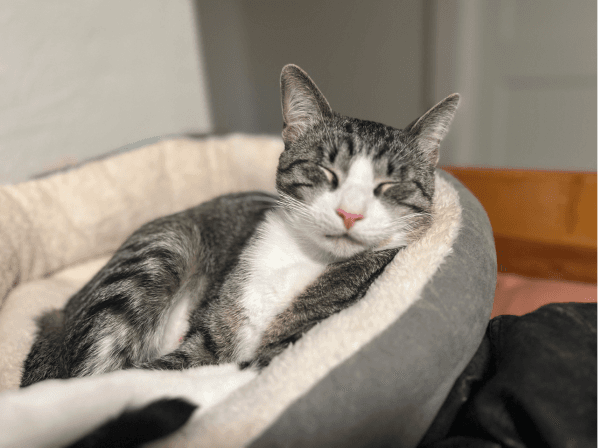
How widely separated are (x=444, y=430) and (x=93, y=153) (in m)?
2.32

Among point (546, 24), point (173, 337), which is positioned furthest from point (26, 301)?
point (546, 24)

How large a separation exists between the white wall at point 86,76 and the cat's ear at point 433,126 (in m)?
1.92

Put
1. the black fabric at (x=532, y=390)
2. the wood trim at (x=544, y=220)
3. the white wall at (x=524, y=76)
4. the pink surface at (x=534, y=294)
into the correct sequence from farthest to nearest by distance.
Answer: the white wall at (x=524, y=76), the wood trim at (x=544, y=220), the pink surface at (x=534, y=294), the black fabric at (x=532, y=390)

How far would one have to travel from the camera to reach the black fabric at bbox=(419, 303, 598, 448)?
65 cm

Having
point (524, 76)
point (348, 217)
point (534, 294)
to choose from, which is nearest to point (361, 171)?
point (348, 217)

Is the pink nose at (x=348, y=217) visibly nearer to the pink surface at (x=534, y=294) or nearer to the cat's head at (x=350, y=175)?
the cat's head at (x=350, y=175)

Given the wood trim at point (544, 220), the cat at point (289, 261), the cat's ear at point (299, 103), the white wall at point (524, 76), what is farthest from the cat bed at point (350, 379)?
the white wall at point (524, 76)

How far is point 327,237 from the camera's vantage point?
3.18 feet

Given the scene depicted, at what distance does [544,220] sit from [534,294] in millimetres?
329

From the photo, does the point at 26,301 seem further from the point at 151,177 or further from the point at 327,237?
the point at 327,237

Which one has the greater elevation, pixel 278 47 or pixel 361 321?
pixel 278 47

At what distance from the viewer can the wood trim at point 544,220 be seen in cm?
152

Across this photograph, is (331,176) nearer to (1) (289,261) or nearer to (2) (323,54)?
(1) (289,261)

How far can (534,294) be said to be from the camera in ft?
4.78
